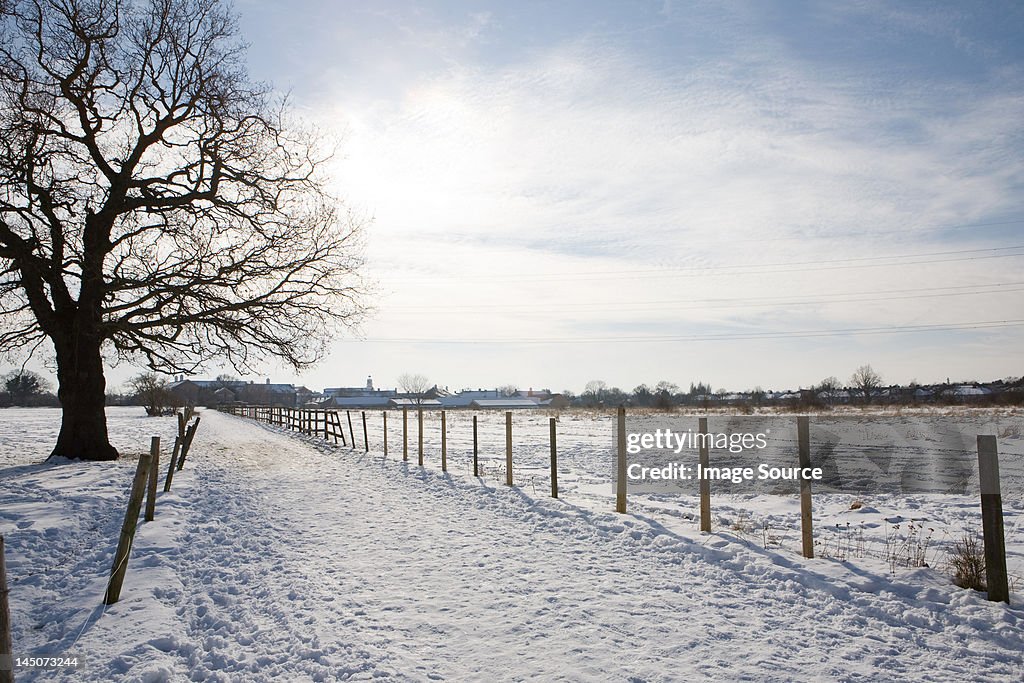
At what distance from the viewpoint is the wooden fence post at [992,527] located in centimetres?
534

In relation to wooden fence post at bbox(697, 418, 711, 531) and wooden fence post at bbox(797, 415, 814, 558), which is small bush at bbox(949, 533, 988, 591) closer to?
wooden fence post at bbox(797, 415, 814, 558)

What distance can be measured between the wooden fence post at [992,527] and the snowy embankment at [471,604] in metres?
0.25

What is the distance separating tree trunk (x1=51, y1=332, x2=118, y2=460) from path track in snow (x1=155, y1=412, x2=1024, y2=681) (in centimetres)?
937

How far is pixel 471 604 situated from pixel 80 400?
14424 mm

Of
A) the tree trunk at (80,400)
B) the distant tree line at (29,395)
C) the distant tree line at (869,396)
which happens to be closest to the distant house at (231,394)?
the distant tree line at (29,395)

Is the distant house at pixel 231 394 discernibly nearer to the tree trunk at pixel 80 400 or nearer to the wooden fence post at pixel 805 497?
the tree trunk at pixel 80 400

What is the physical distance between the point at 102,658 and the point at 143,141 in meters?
15.1

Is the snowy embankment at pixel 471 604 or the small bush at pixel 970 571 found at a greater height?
the small bush at pixel 970 571

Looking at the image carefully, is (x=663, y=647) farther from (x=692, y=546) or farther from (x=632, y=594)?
(x=692, y=546)

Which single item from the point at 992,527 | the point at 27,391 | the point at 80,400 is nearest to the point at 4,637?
the point at 992,527

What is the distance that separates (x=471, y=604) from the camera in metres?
5.66

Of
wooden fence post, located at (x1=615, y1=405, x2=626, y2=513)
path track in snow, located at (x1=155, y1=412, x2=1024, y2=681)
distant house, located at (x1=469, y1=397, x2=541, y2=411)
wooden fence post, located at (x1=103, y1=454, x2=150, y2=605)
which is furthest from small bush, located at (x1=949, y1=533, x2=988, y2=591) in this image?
distant house, located at (x1=469, y1=397, x2=541, y2=411)

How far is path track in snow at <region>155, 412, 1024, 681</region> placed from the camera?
438 centimetres

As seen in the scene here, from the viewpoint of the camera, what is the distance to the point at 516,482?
13117 millimetres
